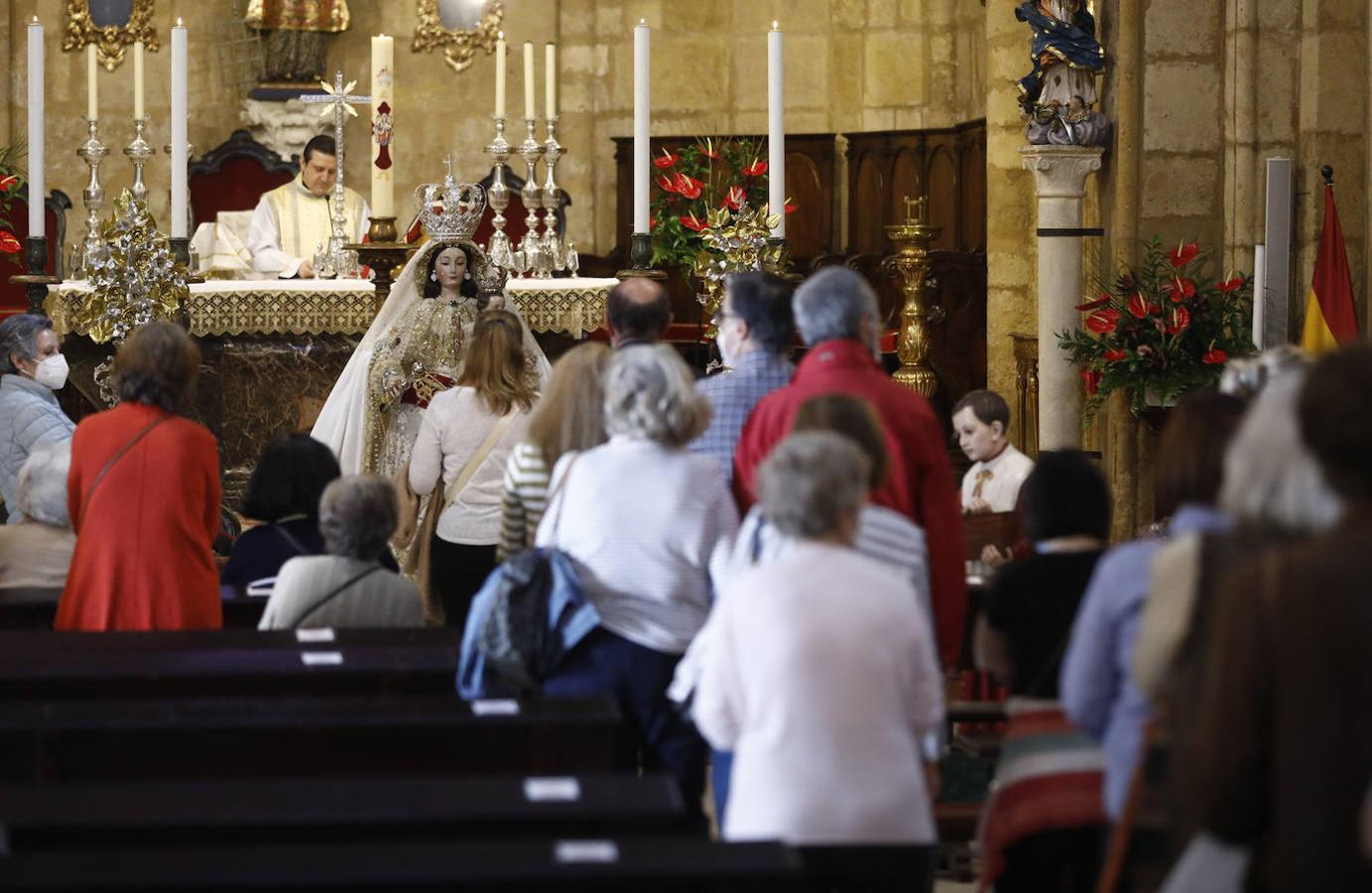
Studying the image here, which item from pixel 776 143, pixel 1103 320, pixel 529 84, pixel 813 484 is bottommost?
pixel 813 484

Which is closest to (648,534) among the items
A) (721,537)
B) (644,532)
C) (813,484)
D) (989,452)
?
(644,532)

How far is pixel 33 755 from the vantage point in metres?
4.03

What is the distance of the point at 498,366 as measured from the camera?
6.20 meters

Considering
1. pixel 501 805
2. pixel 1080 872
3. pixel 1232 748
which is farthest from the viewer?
pixel 1080 872

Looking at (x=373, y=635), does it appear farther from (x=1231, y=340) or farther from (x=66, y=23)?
(x=66, y=23)

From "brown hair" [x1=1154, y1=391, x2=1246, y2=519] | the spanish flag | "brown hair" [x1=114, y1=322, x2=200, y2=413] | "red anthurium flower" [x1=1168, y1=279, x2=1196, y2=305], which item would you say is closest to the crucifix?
"red anthurium flower" [x1=1168, y1=279, x2=1196, y2=305]

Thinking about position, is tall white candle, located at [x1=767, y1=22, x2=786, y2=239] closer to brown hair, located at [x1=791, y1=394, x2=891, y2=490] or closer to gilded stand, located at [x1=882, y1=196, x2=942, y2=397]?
brown hair, located at [x1=791, y1=394, x2=891, y2=490]

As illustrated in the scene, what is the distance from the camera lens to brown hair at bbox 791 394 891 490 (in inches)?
154

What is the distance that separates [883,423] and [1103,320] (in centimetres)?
397

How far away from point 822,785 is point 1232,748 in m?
0.89

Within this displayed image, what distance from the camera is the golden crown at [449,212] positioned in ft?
22.4

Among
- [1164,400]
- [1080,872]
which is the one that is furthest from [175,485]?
[1164,400]

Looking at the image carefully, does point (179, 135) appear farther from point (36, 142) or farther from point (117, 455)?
point (117, 455)

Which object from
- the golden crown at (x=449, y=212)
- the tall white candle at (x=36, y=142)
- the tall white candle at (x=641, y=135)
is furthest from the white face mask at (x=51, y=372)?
the tall white candle at (x=641, y=135)
